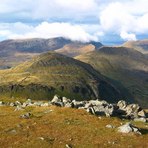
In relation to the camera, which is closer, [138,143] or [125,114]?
[138,143]

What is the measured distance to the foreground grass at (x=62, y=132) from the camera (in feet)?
154

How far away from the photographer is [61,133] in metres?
51.8

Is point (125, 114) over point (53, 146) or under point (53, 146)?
under

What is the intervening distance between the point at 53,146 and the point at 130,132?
1238cm

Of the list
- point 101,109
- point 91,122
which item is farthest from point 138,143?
point 101,109

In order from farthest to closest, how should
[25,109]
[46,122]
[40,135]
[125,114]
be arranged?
1. [125,114]
2. [25,109]
3. [46,122]
4. [40,135]

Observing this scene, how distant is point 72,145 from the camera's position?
46.3 meters

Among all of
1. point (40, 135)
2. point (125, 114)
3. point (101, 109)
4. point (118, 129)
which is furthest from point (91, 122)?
point (125, 114)

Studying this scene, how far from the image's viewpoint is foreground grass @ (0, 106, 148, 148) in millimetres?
47062

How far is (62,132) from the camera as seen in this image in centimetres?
5238

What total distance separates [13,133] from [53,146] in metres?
8.53

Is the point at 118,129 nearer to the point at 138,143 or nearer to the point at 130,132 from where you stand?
the point at 130,132

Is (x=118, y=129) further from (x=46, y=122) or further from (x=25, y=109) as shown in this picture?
(x=25, y=109)

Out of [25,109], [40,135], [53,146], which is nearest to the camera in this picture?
[53,146]
